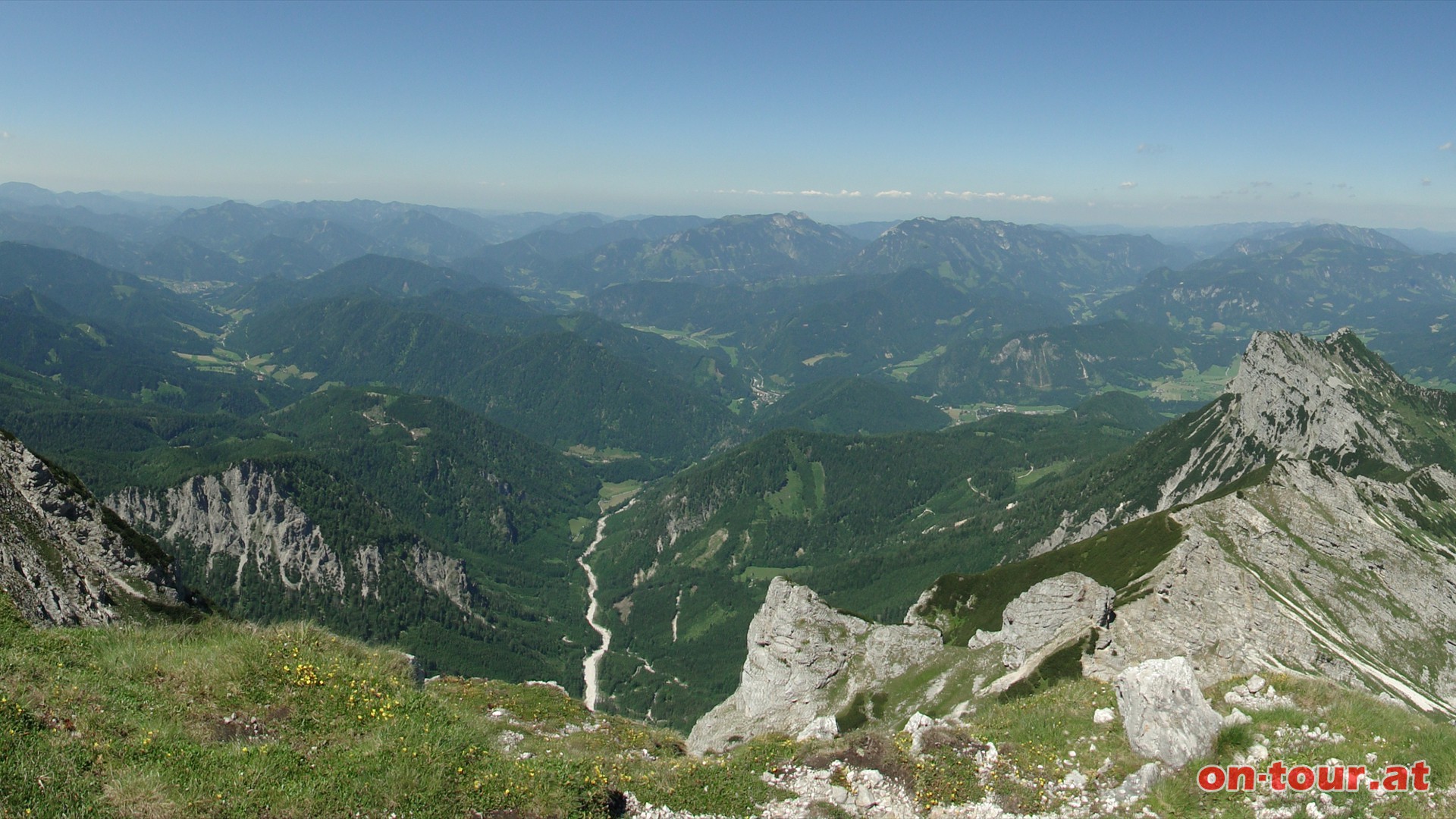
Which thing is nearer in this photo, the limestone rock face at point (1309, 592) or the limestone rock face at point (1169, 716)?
the limestone rock face at point (1169, 716)

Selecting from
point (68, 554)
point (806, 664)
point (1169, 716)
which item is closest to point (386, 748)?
point (1169, 716)

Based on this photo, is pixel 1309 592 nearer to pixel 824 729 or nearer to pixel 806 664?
pixel 806 664

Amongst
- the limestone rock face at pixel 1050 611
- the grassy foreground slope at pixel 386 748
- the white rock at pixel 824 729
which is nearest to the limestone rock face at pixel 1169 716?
the grassy foreground slope at pixel 386 748

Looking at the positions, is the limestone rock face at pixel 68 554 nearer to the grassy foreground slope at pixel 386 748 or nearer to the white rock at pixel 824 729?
the grassy foreground slope at pixel 386 748

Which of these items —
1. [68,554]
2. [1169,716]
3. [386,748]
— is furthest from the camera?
[68,554]

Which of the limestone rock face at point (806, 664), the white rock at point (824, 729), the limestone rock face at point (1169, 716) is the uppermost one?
the limestone rock face at point (1169, 716)

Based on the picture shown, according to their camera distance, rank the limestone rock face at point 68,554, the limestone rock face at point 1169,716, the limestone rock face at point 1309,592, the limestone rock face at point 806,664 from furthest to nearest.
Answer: the limestone rock face at point 806,664 → the limestone rock face at point 1309,592 → the limestone rock face at point 68,554 → the limestone rock face at point 1169,716
